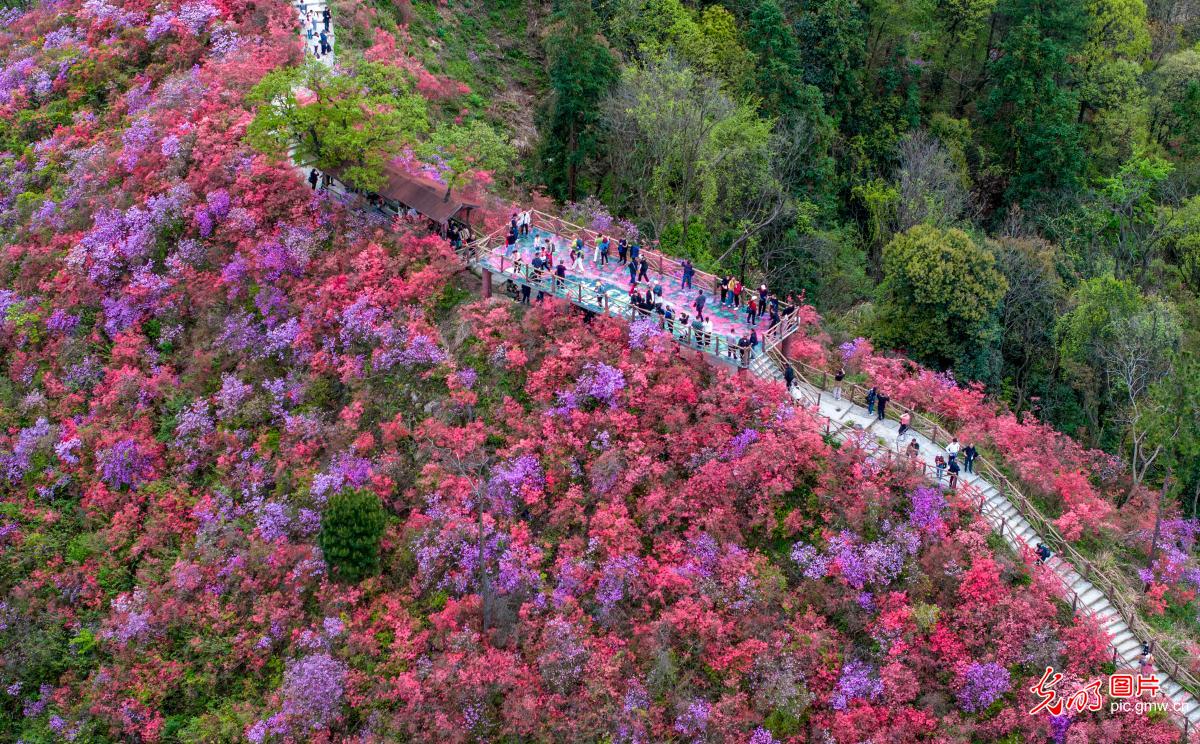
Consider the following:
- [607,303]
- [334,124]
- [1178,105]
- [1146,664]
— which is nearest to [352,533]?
[607,303]

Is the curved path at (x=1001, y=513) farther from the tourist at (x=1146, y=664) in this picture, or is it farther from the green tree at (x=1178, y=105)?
the green tree at (x=1178, y=105)

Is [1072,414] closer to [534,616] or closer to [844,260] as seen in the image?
[844,260]

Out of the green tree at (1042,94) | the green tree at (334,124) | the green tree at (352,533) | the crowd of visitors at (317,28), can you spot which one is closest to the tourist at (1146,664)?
the green tree at (352,533)

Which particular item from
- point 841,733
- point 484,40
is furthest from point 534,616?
point 484,40

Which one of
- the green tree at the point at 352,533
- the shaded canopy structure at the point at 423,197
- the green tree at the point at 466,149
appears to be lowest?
the green tree at the point at 352,533

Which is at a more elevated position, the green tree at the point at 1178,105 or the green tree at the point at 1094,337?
the green tree at the point at 1178,105

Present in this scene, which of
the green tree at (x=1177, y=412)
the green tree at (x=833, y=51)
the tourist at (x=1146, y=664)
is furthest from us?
the green tree at (x=833, y=51)
